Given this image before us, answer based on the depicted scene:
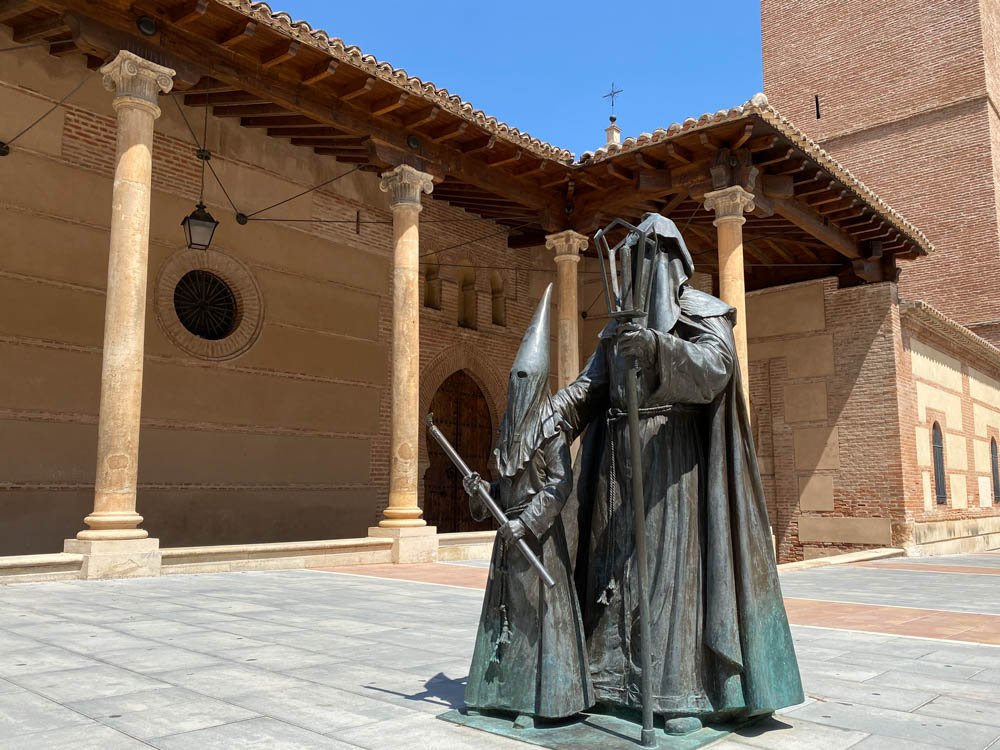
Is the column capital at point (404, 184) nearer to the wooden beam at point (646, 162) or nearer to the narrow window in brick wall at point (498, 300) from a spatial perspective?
the wooden beam at point (646, 162)

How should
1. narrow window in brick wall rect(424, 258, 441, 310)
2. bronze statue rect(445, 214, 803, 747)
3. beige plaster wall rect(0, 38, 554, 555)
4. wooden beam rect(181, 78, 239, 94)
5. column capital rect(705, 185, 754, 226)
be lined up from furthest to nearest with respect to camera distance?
narrow window in brick wall rect(424, 258, 441, 310), column capital rect(705, 185, 754, 226), wooden beam rect(181, 78, 239, 94), beige plaster wall rect(0, 38, 554, 555), bronze statue rect(445, 214, 803, 747)

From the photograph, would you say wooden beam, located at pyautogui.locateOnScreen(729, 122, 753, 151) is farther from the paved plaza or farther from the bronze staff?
the bronze staff

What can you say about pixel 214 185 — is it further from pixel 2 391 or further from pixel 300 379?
pixel 2 391

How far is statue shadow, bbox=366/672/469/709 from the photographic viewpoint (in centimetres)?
363

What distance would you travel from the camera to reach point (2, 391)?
390 inches

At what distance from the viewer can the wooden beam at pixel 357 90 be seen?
10.3 m

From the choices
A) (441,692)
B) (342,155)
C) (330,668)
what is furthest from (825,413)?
(441,692)

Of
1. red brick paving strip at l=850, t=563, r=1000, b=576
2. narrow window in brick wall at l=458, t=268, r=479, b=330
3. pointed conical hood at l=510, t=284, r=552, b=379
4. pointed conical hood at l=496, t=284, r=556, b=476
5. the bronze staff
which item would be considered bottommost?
red brick paving strip at l=850, t=563, r=1000, b=576

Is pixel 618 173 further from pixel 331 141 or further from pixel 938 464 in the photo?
pixel 938 464

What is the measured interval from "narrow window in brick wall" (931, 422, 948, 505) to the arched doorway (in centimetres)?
853

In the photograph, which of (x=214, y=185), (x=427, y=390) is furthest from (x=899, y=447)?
(x=214, y=185)

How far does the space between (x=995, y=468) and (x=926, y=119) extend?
338 inches

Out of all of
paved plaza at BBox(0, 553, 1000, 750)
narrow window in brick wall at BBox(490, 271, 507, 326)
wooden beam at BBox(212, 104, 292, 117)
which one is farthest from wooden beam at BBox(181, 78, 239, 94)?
narrow window in brick wall at BBox(490, 271, 507, 326)

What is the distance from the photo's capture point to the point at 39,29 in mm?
9102
